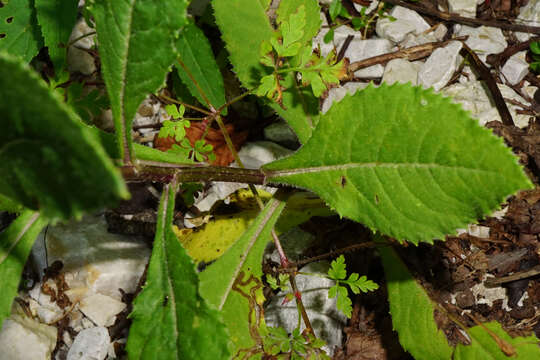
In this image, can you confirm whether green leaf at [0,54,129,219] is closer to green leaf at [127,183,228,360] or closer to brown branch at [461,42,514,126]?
green leaf at [127,183,228,360]

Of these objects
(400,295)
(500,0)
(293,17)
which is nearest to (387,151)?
(293,17)

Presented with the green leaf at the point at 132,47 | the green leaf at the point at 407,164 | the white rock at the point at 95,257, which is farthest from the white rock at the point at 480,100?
the white rock at the point at 95,257

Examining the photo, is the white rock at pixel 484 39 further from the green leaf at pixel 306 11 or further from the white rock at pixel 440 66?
the green leaf at pixel 306 11

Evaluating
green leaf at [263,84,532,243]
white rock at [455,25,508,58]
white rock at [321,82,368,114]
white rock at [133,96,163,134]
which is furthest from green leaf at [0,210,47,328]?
white rock at [455,25,508,58]

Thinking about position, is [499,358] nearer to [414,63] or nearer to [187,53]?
[414,63]

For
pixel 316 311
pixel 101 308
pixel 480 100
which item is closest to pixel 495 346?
pixel 316 311

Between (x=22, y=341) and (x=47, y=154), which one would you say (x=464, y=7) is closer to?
(x=47, y=154)
